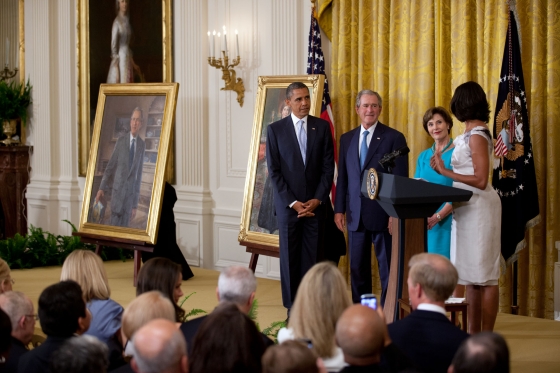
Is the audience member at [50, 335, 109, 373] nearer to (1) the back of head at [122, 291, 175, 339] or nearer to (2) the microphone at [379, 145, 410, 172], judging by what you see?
(1) the back of head at [122, 291, 175, 339]

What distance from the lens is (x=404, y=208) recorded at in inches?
171

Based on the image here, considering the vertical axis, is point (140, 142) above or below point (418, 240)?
above

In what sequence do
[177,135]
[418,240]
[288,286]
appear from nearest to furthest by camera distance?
[418,240]
[288,286]
[177,135]

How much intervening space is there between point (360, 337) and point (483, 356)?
1.33ft

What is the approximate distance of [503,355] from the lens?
2.35m

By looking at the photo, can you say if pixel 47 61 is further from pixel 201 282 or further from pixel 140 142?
pixel 201 282

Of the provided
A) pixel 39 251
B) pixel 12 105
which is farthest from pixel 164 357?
pixel 12 105

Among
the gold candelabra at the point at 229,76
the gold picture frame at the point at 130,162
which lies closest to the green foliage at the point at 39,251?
the gold picture frame at the point at 130,162

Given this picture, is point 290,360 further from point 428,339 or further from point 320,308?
point 428,339

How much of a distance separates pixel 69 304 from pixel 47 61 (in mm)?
8162

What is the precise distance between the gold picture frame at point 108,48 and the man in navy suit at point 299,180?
332 cm

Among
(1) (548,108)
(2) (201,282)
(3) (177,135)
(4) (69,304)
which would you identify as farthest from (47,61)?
(4) (69,304)

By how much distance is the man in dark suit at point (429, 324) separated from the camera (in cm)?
305

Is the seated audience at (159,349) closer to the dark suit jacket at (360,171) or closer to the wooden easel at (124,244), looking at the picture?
the dark suit jacket at (360,171)
